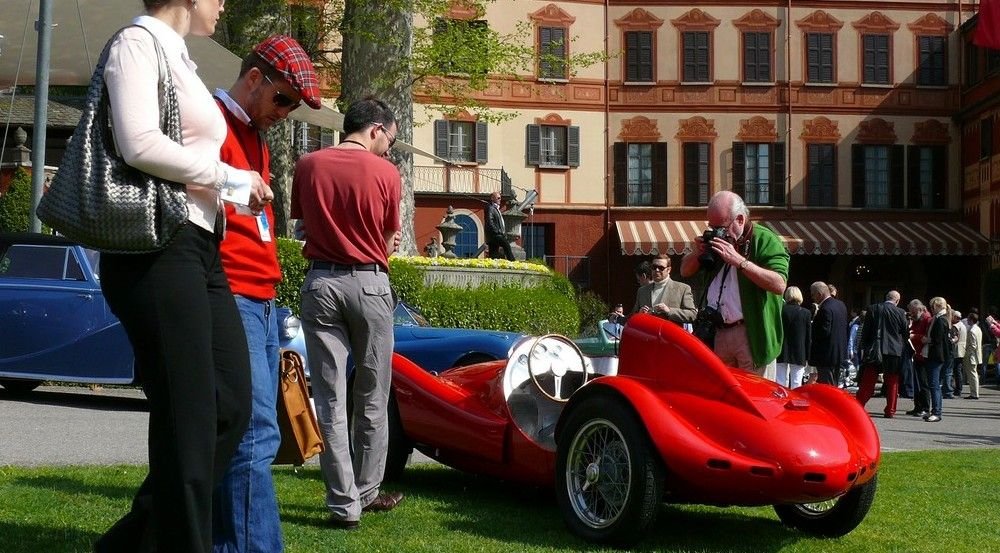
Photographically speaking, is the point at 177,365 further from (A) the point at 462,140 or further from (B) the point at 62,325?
(A) the point at 462,140

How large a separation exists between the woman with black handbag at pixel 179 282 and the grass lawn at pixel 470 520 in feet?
5.21

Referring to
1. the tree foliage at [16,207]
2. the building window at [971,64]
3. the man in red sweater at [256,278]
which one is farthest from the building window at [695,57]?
the man in red sweater at [256,278]

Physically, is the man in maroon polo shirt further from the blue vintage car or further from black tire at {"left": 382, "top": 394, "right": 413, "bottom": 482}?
the blue vintage car

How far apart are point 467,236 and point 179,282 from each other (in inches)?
1546

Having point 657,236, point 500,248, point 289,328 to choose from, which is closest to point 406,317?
point 289,328

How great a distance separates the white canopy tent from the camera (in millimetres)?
14836

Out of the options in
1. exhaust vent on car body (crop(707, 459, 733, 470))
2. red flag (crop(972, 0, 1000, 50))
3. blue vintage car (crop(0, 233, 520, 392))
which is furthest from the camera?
red flag (crop(972, 0, 1000, 50))

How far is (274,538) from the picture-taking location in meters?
4.35

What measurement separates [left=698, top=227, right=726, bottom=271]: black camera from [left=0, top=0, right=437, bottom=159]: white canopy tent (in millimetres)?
8074

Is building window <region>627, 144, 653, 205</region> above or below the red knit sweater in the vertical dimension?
above

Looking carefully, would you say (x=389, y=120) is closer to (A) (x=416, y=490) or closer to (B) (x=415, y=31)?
(A) (x=416, y=490)

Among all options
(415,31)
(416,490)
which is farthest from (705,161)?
(416,490)

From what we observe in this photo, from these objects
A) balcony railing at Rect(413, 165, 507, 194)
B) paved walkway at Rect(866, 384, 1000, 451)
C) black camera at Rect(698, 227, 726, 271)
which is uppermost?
balcony railing at Rect(413, 165, 507, 194)

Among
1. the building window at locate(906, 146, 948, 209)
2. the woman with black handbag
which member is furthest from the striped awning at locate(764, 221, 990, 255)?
the woman with black handbag
